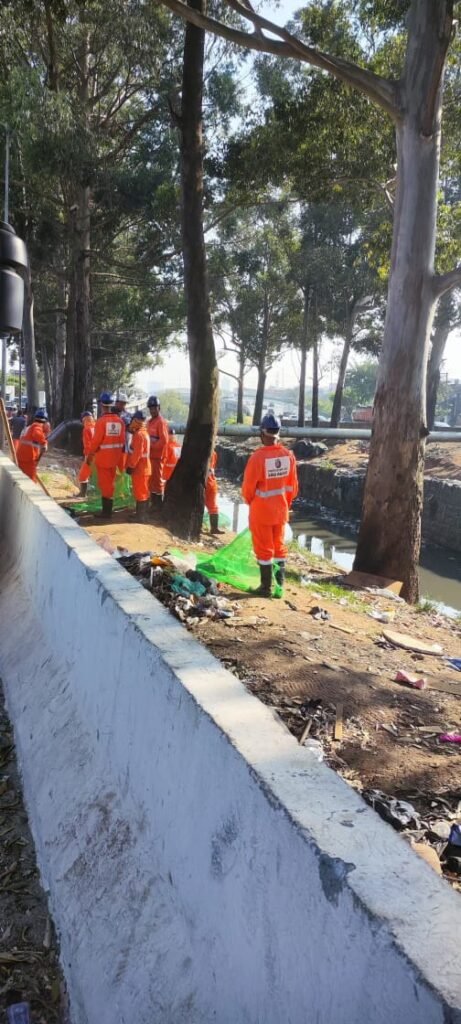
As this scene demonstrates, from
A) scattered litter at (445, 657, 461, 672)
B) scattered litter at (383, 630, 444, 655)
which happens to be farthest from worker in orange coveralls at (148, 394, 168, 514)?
scattered litter at (445, 657, 461, 672)

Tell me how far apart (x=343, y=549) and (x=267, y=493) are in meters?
11.6

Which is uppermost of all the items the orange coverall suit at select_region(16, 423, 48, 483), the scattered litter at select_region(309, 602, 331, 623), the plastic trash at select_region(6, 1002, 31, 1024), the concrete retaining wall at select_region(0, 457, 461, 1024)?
the orange coverall suit at select_region(16, 423, 48, 483)

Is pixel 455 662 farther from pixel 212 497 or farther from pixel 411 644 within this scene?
pixel 212 497

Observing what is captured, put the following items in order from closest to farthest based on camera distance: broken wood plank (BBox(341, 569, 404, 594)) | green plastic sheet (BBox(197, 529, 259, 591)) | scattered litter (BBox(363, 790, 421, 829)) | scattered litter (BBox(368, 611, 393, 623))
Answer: scattered litter (BBox(363, 790, 421, 829)) < scattered litter (BBox(368, 611, 393, 623)) < green plastic sheet (BBox(197, 529, 259, 591)) < broken wood plank (BBox(341, 569, 404, 594))

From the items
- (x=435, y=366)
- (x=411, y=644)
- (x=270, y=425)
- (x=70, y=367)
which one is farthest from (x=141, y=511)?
(x=435, y=366)

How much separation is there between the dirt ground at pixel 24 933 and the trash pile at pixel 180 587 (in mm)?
2621

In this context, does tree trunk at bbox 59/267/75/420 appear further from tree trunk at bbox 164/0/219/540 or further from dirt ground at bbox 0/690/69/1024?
dirt ground at bbox 0/690/69/1024

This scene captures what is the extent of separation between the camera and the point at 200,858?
6.08 ft

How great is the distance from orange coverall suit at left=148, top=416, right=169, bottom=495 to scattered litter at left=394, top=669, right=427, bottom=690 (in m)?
7.34

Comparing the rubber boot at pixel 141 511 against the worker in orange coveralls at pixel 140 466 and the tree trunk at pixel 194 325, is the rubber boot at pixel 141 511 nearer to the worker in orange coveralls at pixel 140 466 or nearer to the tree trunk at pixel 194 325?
the worker in orange coveralls at pixel 140 466

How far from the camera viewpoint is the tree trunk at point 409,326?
8.50 metres

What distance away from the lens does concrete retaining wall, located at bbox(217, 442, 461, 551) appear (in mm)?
20578

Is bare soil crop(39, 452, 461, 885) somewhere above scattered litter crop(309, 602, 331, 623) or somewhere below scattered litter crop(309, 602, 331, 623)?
above

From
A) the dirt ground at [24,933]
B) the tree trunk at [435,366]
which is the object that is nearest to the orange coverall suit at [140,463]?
the dirt ground at [24,933]
